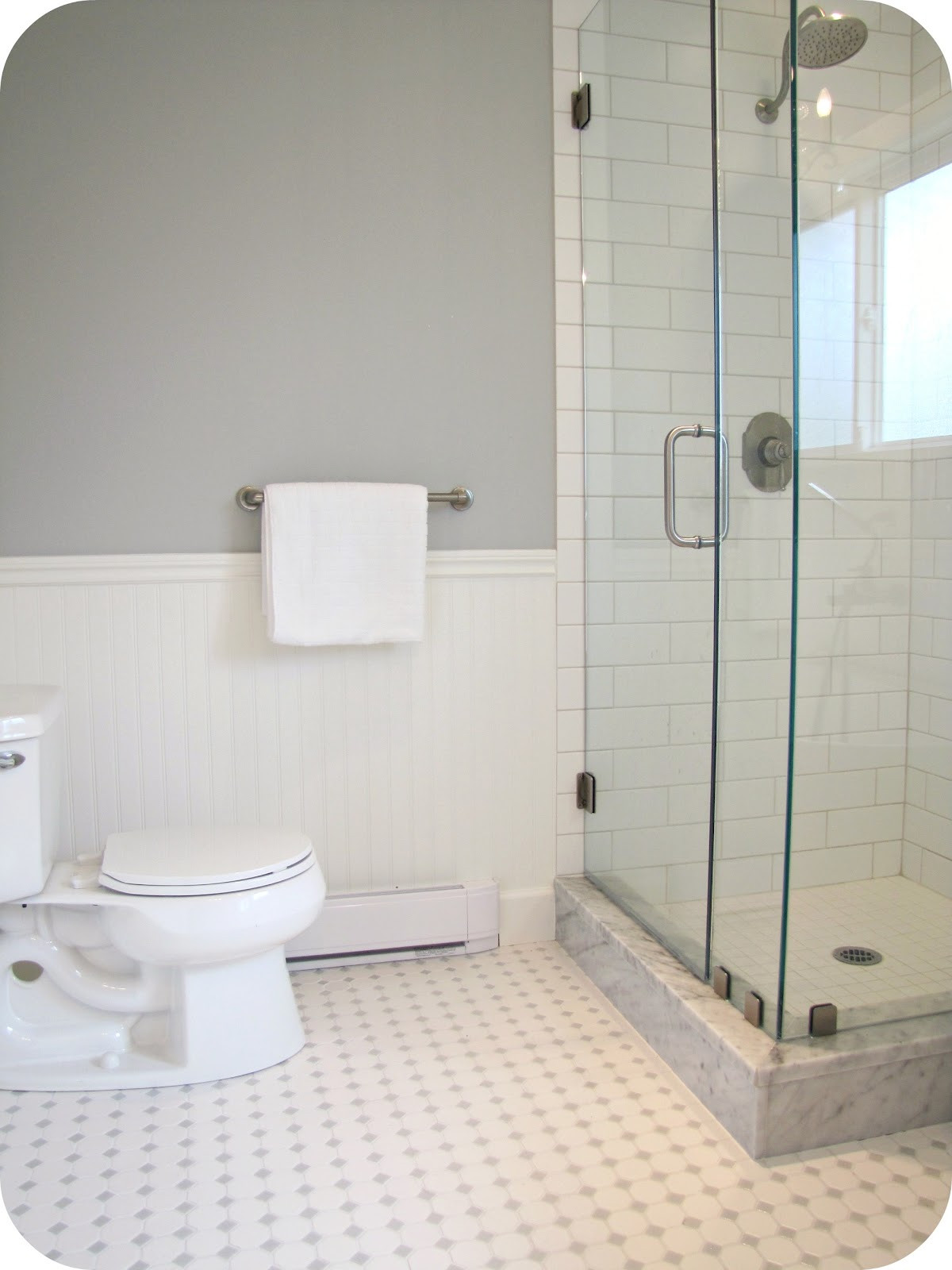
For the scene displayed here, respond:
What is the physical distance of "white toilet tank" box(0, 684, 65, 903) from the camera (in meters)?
1.71

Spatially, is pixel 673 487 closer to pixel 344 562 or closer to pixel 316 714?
pixel 344 562

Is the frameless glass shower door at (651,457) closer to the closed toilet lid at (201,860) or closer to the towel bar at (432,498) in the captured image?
the towel bar at (432,498)

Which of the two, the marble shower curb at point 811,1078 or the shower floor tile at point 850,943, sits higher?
the shower floor tile at point 850,943

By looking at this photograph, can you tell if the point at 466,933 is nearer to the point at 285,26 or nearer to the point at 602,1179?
the point at 602,1179

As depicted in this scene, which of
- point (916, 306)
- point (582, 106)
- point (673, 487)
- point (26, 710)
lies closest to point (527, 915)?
point (673, 487)

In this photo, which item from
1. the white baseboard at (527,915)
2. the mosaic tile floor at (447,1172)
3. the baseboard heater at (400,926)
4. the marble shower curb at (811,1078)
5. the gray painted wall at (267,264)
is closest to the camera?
the mosaic tile floor at (447,1172)

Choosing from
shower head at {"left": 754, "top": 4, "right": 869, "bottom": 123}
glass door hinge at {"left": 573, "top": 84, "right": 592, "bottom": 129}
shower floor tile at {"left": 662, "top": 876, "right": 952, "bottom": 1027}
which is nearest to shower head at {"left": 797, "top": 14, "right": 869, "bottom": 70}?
shower head at {"left": 754, "top": 4, "right": 869, "bottom": 123}

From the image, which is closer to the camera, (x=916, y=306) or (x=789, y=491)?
(x=789, y=491)

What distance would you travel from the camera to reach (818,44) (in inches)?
61.1

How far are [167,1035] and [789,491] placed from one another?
4.86 feet

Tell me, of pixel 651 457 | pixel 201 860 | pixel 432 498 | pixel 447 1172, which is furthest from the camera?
pixel 432 498

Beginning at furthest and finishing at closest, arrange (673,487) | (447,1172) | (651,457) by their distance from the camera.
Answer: (651,457), (673,487), (447,1172)

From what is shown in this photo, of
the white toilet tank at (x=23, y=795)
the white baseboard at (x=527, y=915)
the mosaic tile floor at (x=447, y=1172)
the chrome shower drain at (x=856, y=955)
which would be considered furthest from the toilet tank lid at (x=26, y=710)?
the chrome shower drain at (x=856, y=955)

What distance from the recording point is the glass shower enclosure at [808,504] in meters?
1.59
